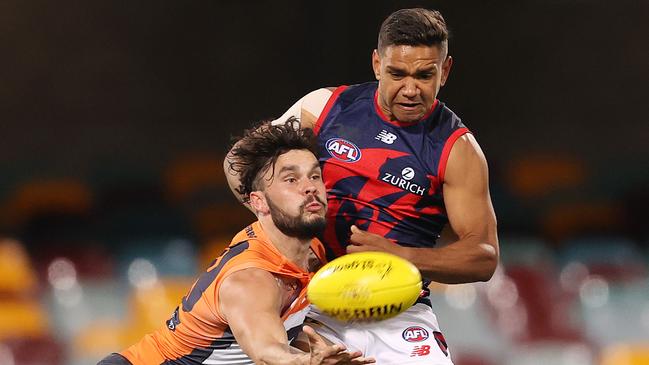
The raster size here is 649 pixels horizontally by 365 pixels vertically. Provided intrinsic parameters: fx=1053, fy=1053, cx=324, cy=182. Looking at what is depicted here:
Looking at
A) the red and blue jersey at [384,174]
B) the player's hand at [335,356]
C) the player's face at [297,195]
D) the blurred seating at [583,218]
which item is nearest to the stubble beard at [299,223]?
the player's face at [297,195]

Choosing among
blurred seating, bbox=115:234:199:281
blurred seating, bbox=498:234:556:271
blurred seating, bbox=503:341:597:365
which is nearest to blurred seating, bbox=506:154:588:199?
blurred seating, bbox=498:234:556:271

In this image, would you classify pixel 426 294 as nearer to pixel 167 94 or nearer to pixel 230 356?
pixel 230 356

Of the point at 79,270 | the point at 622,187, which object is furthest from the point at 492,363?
the point at 79,270

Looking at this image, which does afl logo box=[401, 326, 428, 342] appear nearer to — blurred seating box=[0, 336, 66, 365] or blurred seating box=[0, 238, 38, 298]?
blurred seating box=[0, 336, 66, 365]

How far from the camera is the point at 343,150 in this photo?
3871 millimetres

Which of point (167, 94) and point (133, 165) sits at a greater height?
point (167, 94)

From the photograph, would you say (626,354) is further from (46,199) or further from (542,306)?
(46,199)

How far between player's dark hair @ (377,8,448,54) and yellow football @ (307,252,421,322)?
836 mm

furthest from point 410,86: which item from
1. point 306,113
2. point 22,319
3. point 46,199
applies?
point 46,199

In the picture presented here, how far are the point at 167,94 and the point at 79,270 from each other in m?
1.38

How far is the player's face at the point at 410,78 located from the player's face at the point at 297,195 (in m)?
0.36

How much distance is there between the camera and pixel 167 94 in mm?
7469

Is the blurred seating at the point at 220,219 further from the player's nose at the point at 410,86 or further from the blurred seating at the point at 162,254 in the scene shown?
the player's nose at the point at 410,86

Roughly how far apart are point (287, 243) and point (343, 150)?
17.2 inches
